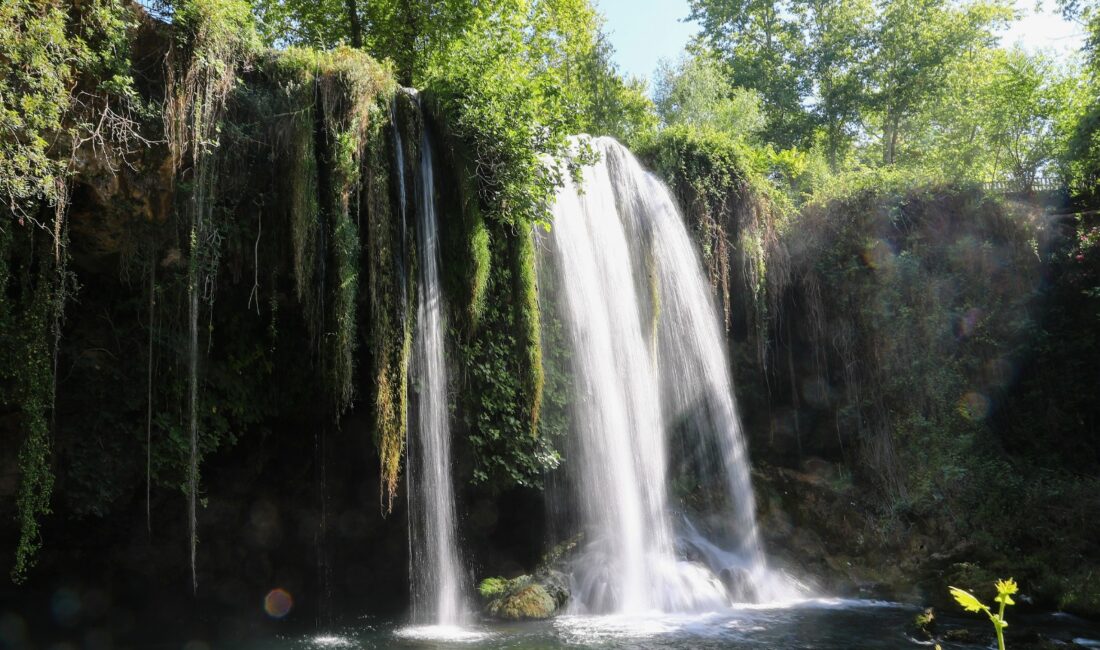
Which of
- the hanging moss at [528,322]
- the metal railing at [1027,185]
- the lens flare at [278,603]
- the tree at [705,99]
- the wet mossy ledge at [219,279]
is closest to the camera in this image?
the wet mossy ledge at [219,279]

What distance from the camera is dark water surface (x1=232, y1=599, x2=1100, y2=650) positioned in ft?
27.6

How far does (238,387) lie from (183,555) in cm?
251

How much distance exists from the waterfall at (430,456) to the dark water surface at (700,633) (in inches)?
28.7

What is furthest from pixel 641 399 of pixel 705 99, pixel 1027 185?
pixel 705 99

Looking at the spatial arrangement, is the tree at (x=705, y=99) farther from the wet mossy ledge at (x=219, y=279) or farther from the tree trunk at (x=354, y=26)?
the wet mossy ledge at (x=219, y=279)

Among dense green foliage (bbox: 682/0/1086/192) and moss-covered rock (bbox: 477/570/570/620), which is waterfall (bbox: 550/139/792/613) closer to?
moss-covered rock (bbox: 477/570/570/620)

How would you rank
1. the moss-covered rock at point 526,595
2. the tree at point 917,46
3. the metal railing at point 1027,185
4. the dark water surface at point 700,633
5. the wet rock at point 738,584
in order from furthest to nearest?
the tree at point 917,46, the metal railing at point 1027,185, the wet rock at point 738,584, the moss-covered rock at point 526,595, the dark water surface at point 700,633

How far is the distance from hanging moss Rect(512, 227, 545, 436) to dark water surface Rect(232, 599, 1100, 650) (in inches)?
112

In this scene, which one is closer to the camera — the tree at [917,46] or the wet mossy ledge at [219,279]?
the wet mossy ledge at [219,279]

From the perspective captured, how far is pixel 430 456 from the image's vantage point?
10.0m

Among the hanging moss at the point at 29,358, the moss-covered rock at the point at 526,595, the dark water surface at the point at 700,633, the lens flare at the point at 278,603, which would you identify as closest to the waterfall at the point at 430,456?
the moss-covered rock at the point at 526,595

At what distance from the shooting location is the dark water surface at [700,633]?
8406 mm

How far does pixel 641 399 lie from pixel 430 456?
3.69 m

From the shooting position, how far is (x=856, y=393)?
14141 millimetres
